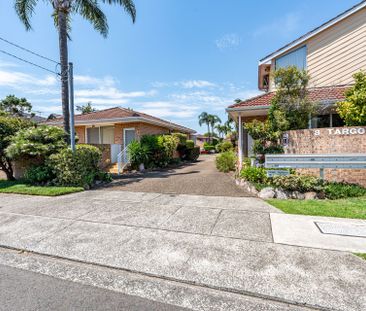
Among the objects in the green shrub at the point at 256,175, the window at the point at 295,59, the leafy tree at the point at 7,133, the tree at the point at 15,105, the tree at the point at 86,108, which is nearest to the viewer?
the green shrub at the point at 256,175

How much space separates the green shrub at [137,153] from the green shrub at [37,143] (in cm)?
461

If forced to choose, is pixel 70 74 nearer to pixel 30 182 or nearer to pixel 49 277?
pixel 30 182

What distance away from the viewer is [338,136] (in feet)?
24.1

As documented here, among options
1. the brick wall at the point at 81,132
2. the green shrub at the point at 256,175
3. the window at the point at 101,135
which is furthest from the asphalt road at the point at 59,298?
the brick wall at the point at 81,132

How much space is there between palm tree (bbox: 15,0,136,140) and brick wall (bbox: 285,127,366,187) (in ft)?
33.8

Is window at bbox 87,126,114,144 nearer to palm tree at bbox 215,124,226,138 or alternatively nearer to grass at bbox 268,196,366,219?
grass at bbox 268,196,366,219

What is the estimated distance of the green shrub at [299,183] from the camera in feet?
22.4

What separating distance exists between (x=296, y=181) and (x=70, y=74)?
983 cm

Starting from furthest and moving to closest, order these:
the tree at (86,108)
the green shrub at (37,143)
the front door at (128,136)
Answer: the tree at (86,108)
the front door at (128,136)
the green shrub at (37,143)

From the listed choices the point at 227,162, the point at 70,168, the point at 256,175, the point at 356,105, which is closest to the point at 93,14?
the point at 70,168

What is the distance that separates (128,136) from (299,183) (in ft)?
39.7

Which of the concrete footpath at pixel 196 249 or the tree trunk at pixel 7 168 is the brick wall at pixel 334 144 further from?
the tree trunk at pixel 7 168

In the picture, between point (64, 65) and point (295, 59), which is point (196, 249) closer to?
point (64, 65)

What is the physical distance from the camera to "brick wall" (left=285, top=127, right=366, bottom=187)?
713cm
